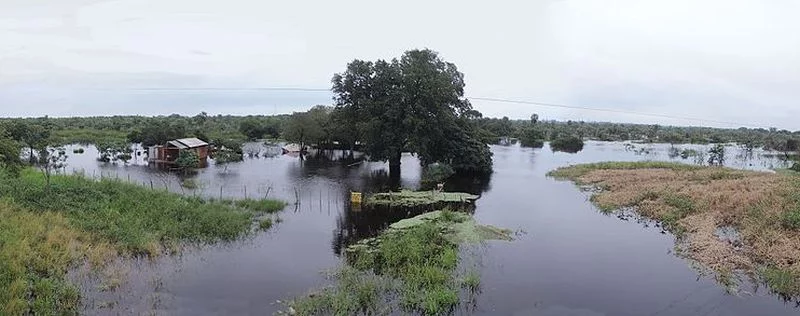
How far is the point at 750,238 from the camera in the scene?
59.5ft

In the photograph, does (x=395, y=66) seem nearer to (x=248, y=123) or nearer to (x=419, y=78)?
(x=419, y=78)

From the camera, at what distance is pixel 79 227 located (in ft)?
56.6

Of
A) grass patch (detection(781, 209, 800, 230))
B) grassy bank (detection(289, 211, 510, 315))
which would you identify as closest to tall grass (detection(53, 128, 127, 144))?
grassy bank (detection(289, 211, 510, 315))

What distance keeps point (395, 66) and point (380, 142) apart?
5.73 metres

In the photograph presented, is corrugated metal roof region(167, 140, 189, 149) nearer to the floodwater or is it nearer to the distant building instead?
the distant building

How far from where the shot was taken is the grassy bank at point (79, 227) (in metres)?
12.4

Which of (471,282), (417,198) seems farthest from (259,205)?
(471,282)

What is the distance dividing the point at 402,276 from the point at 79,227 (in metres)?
10.5

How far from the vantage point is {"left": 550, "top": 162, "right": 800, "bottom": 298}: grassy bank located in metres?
15.7

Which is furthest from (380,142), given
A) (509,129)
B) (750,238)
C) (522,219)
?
(509,129)

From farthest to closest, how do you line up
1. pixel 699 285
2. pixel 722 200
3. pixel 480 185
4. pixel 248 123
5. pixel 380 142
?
pixel 248 123
pixel 380 142
pixel 480 185
pixel 722 200
pixel 699 285

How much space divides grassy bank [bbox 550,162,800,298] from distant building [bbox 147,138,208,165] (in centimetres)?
3495

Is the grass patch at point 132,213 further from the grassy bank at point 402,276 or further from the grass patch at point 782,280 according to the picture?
the grass patch at point 782,280

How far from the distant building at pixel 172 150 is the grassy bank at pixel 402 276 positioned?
34494mm
